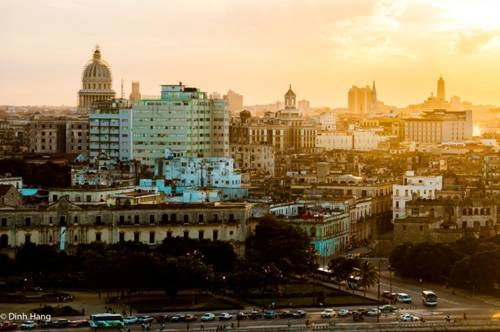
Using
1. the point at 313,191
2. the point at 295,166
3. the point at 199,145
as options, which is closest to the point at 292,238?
the point at 313,191

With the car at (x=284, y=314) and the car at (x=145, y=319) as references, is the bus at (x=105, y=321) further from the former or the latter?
the car at (x=284, y=314)

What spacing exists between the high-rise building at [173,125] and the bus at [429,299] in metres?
43.7

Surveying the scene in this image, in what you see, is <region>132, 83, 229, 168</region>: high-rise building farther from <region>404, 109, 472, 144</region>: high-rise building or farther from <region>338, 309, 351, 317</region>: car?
<region>404, 109, 472, 144</region>: high-rise building

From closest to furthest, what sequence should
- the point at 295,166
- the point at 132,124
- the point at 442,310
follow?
the point at 442,310, the point at 132,124, the point at 295,166

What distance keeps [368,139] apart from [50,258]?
10464cm

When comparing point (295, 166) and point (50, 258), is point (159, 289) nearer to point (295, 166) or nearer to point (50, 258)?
point (50, 258)

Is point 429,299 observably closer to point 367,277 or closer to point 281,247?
point 367,277

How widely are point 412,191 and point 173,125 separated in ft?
75.3

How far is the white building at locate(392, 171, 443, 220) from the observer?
7950 centimetres

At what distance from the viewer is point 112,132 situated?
103m

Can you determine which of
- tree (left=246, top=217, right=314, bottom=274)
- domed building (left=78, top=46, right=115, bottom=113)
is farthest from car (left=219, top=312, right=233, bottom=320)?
domed building (left=78, top=46, right=115, bottom=113)

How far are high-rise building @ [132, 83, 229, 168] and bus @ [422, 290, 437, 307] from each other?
43662mm

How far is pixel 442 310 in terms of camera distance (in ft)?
172

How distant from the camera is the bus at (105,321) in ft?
157
